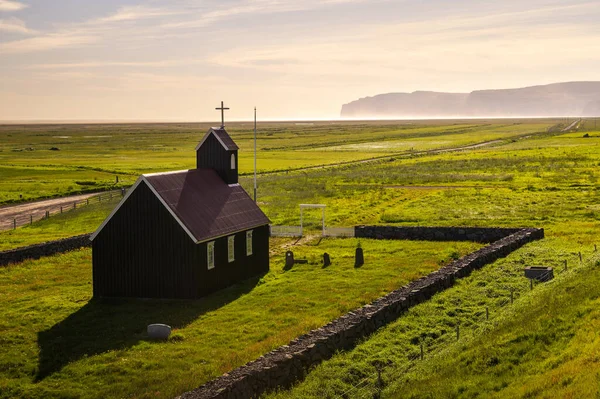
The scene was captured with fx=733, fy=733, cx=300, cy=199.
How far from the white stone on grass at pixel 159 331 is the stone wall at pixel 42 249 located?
735 inches

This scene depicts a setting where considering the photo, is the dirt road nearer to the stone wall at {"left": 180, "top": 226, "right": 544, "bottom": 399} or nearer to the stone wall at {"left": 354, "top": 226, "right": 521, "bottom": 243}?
the stone wall at {"left": 354, "top": 226, "right": 521, "bottom": 243}

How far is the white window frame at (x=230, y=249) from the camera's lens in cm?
3754

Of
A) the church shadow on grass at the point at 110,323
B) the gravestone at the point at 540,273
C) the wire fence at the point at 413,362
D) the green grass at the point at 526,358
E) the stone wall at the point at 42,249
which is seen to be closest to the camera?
the green grass at the point at 526,358

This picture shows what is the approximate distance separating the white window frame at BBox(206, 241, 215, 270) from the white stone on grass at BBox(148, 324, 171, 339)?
779 cm

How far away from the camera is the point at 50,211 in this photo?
229ft

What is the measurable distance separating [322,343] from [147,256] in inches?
531

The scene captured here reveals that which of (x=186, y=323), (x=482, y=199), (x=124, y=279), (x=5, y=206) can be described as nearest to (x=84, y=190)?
(x=5, y=206)

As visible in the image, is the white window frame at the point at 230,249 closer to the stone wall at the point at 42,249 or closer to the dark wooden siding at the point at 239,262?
the dark wooden siding at the point at 239,262

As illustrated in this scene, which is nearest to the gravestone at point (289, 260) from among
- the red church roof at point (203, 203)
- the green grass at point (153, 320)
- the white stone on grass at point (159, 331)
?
the green grass at point (153, 320)

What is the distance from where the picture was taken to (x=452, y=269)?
34.9 meters

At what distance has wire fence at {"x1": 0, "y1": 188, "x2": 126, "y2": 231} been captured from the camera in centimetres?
6293

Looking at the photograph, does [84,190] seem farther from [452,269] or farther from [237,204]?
[452,269]

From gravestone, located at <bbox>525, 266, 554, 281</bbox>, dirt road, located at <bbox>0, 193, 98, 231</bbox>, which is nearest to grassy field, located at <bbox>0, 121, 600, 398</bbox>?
gravestone, located at <bbox>525, 266, 554, 281</bbox>

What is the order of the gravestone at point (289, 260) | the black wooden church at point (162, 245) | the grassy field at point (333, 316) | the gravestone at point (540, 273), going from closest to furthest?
1. the grassy field at point (333, 316)
2. the gravestone at point (540, 273)
3. the black wooden church at point (162, 245)
4. the gravestone at point (289, 260)
